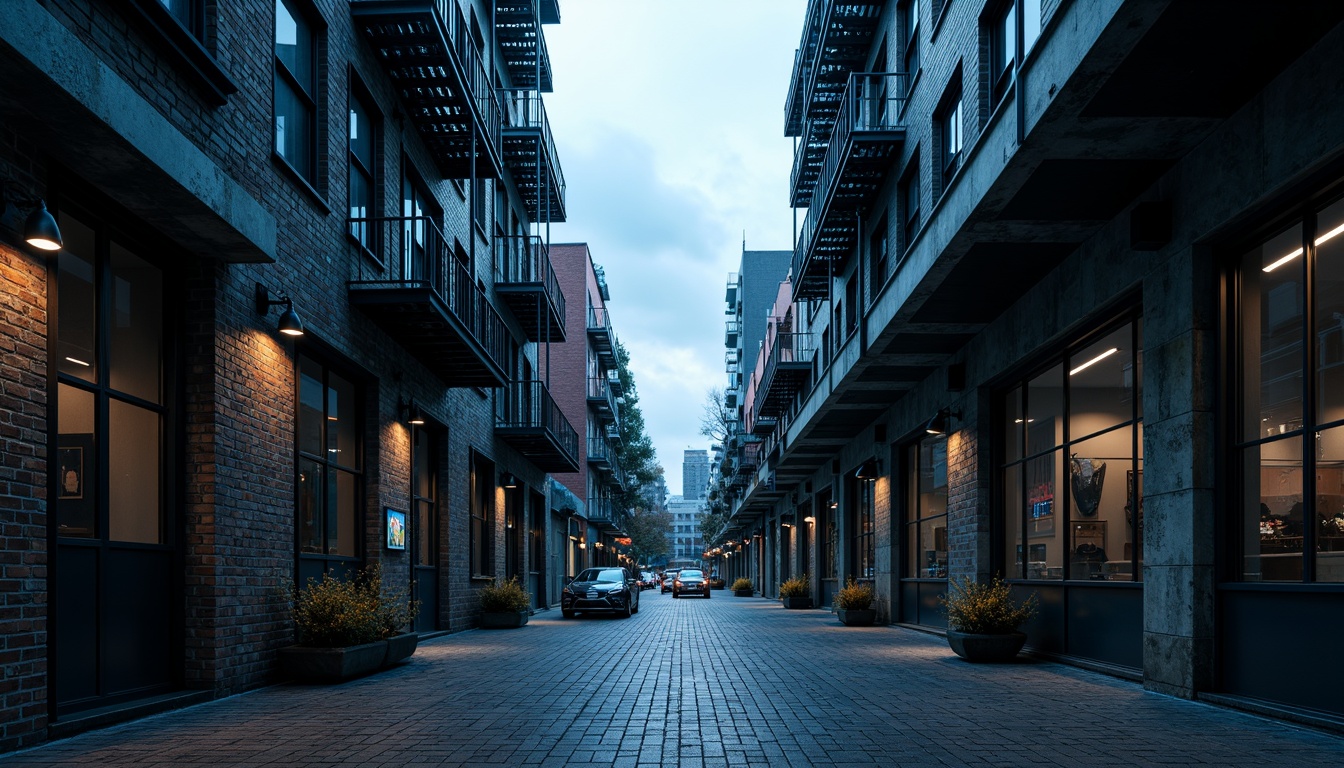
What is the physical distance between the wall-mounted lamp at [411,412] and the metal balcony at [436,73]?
363cm

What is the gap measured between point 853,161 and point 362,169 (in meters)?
8.21

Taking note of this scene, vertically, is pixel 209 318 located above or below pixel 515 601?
above

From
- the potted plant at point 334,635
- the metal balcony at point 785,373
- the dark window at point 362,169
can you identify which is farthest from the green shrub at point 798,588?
the potted plant at point 334,635

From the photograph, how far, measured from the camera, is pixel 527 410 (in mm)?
26266

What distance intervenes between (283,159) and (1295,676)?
9996 mm

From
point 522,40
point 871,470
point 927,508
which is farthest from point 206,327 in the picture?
point 522,40

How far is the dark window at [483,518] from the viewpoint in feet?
74.5

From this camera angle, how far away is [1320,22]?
23.0ft

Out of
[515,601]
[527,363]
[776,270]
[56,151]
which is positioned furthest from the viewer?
[776,270]

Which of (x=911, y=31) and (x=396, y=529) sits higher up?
(x=911, y=31)

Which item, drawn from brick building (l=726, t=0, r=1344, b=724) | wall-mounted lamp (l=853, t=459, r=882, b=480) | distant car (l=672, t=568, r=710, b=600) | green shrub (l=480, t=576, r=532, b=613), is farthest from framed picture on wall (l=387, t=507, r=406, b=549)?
distant car (l=672, t=568, r=710, b=600)

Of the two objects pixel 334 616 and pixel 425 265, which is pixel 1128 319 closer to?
pixel 334 616

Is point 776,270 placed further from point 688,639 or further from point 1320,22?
point 1320,22

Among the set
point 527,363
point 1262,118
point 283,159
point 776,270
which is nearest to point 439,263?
point 283,159
